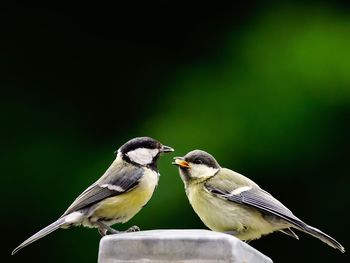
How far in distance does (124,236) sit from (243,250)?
8.7 inches

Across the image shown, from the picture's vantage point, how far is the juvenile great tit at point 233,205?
2445 mm

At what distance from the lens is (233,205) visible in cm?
251

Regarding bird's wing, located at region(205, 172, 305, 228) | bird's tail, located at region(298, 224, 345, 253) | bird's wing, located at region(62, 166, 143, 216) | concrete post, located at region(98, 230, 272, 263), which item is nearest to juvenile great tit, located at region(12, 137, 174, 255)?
bird's wing, located at region(62, 166, 143, 216)

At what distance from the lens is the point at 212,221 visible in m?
2.44

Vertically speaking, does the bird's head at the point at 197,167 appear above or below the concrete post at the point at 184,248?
below

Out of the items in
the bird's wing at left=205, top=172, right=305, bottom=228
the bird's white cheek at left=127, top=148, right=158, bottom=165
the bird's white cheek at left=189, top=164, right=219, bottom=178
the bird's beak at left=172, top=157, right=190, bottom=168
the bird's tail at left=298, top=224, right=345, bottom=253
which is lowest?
the bird's tail at left=298, top=224, right=345, bottom=253

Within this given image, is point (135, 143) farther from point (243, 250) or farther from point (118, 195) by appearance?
point (243, 250)

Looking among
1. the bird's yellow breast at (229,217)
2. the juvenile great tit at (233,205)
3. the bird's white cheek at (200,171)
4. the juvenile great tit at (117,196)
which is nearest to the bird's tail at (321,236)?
the juvenile great tit at (233,205)

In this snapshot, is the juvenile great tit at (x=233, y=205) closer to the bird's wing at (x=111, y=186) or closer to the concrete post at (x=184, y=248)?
the bird's wing at (x=111, y=186)

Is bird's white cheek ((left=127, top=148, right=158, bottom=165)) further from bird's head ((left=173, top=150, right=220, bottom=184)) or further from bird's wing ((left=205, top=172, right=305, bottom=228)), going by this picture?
bird's wing ((left=205, top=172, right=305, bottom=228))

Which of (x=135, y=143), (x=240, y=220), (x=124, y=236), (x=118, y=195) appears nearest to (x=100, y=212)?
(x=118, y=195)

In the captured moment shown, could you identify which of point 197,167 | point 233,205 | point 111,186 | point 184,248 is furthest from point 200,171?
point 184,248

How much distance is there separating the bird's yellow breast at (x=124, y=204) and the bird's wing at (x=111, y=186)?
0.7 inches

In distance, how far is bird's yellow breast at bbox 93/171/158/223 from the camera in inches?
90.9
